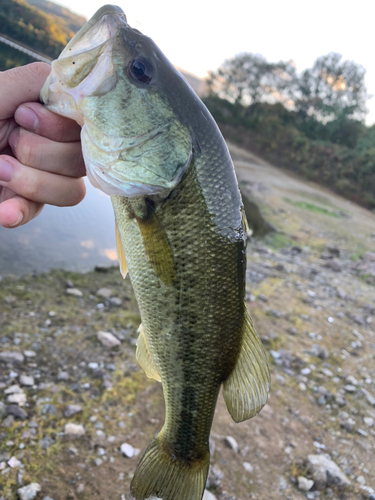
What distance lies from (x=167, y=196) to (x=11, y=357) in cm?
221

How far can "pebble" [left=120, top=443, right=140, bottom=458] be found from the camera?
2338 millimetres

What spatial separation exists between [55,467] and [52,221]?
452 cm

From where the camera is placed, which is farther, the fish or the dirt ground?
the dirt ground

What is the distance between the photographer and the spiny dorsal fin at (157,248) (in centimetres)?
143

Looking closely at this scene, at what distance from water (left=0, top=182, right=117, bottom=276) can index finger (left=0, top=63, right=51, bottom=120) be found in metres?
2.96

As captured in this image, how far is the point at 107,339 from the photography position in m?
3.27

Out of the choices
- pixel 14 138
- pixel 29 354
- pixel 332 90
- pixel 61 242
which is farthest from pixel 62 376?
pixel 332 90

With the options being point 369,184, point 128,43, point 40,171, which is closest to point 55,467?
point 40,171

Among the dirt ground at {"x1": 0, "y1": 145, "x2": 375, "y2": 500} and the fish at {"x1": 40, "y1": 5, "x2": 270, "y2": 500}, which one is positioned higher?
the fish at {"x1": 40, "y1": 5, "x2": 270, "y2": 500}

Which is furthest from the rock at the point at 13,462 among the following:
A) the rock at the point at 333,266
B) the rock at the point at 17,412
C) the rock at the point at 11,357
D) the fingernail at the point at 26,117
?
the rock at the point at 333,266

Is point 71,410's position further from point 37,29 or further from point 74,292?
point 37,29

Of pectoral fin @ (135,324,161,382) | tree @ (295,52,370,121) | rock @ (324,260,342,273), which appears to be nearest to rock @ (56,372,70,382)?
pectoral fin @ (135,324,161,382)

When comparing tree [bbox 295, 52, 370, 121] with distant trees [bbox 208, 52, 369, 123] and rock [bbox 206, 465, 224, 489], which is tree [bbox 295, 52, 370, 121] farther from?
rock [bbox 206, 465, 224, 489]

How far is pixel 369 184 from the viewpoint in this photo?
76.8ft
